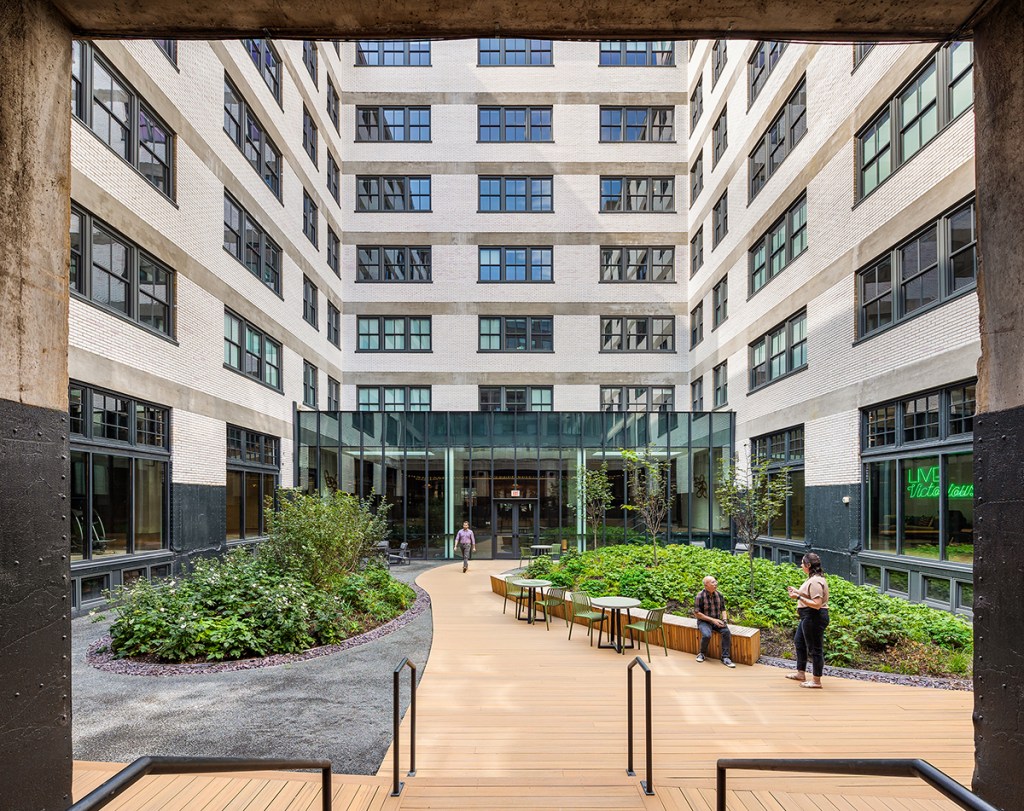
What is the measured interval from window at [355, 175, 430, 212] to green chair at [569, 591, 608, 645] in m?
24.0

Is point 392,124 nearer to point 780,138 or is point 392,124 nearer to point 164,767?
point 780,138

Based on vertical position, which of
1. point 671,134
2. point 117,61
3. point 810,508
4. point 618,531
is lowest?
point 618,531

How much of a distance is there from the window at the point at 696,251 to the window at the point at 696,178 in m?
1.74

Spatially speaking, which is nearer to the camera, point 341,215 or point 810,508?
point 810,508

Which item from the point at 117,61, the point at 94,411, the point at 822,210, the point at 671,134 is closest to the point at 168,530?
the point at 94,411

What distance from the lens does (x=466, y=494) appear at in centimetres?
2662

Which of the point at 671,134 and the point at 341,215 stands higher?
the point at 671,134

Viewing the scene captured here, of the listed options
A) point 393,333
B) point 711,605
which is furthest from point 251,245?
point 711,605

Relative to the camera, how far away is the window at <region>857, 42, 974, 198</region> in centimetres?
1317

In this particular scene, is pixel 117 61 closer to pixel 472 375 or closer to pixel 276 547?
pixel 276 547

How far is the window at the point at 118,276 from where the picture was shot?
44.2ft

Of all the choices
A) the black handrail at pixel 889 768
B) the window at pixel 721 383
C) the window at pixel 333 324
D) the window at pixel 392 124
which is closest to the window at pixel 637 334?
the window at pixel 721 383

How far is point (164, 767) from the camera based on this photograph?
302cm

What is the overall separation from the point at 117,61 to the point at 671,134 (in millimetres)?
24512
